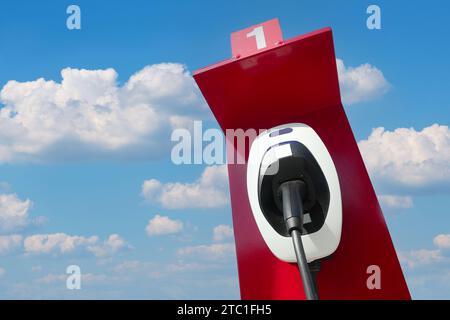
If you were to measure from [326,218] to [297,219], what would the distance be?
0.22 metres

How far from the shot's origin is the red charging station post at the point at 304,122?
6.00ft

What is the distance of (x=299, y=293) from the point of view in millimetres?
1932

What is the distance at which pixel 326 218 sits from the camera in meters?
1.68

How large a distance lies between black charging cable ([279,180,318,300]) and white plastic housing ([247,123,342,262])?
112mm

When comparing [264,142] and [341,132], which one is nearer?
[264,142]

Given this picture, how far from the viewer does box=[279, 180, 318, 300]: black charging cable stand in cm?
135

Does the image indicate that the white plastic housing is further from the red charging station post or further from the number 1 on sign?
the number 1 on sign

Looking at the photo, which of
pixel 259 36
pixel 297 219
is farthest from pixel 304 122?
pixel 297 219

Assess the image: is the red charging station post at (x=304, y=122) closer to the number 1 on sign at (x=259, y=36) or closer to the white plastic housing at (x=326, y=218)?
the number 1 on sign at (x=259, y=36)

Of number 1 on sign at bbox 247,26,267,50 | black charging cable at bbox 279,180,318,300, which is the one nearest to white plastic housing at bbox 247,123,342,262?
black charging cable at bbox 279,180,318,300
